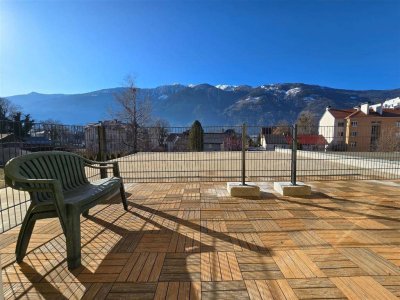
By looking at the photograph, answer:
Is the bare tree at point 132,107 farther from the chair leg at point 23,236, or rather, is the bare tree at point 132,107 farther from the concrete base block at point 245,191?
the chair leg at point 23,236

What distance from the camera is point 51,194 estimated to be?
2311 mm

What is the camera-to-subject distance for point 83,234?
3037 mm

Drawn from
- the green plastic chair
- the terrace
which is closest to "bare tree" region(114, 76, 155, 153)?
the terrace

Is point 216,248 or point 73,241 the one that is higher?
point 73,241

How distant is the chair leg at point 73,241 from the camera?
219 cm

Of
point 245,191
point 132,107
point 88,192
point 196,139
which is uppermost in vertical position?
point 132,107

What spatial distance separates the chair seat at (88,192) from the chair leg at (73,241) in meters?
0.14

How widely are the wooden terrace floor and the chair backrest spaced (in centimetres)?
66

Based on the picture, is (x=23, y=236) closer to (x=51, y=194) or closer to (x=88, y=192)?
(x=51, y=194)

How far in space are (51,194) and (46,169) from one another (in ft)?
1.71

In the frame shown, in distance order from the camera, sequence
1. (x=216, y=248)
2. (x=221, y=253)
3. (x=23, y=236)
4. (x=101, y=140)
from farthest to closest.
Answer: (x=101, y=140) → (x=216, y=248) → (x=221, y=253) → (x=23, y=236)

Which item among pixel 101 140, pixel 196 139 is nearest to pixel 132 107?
pixel 196 139

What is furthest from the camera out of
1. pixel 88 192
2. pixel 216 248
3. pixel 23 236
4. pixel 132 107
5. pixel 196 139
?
pixel 132 107

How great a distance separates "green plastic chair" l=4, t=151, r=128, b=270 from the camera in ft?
7.11
